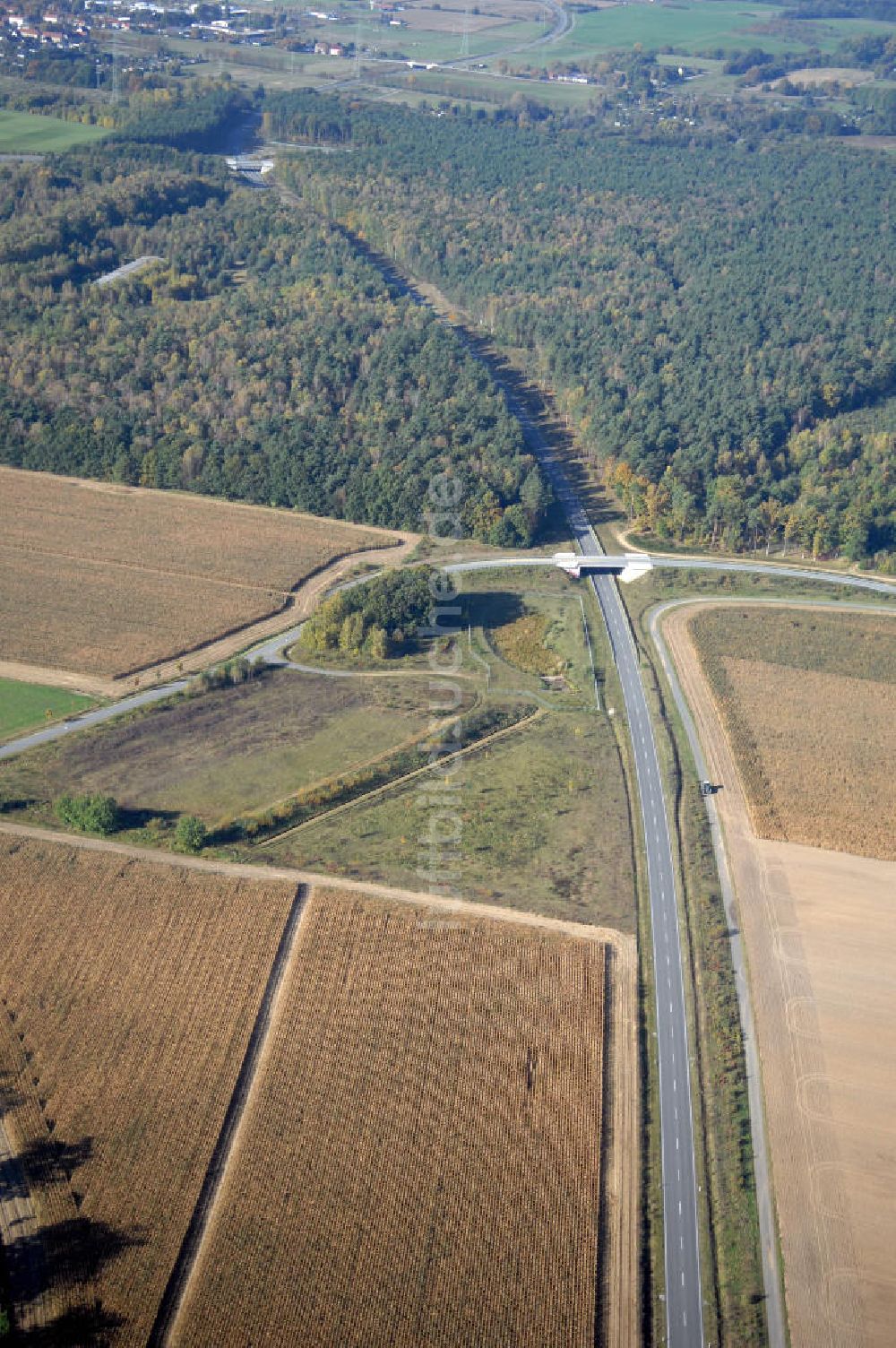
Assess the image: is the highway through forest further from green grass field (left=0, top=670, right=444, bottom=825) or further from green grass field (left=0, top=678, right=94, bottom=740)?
green grass field (left=0, top=678, right=94, bottom=740)

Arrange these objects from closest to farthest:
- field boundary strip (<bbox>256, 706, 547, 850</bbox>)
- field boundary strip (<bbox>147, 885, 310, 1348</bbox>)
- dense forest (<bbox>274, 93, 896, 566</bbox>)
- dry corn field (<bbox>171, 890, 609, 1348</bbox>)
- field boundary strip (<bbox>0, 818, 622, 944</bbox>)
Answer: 1. field boundary strip (<bbox>147, 885, 310, 1348</bbox>)
2. dry corn field (<bbox>171, 890, 609, 1348</bbox>)
3. field boundary strip (<bbox>0, 818, 622, 944</bbox>)
4. field boundary strip (<bbox>256, 706, 547, 850</bbox>)
5. dense forest (<bbox>274, 93, 896, 566</bbox>)

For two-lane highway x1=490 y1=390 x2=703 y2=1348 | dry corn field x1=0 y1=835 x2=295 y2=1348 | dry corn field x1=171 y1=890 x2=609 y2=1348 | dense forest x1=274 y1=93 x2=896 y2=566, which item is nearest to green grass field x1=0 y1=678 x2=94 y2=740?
dry corn field x1=0 y1=835 x2=295 y2=1348

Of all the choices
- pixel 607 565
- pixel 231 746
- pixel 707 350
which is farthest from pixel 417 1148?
pixel 707 350

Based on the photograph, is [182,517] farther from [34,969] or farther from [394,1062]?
[394,1062]

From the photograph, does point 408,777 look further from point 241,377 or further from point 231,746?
point 241,377

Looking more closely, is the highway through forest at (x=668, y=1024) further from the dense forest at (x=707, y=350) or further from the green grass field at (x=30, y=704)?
the green grass field at (x=30, y=704)
